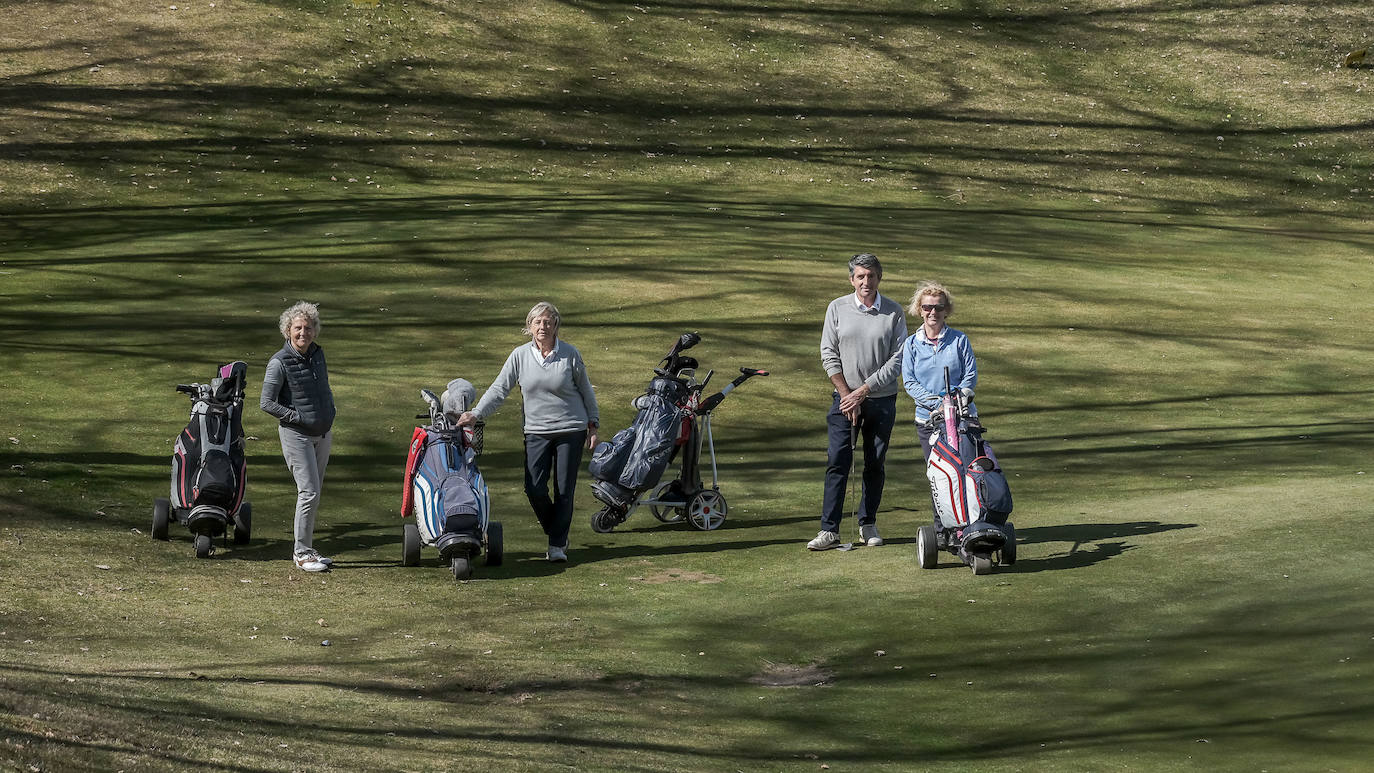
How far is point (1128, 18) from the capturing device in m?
45.1

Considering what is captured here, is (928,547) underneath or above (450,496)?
underneath

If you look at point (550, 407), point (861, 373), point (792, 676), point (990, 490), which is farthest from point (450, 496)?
point (990, 490)

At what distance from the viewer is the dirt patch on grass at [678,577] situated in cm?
1132

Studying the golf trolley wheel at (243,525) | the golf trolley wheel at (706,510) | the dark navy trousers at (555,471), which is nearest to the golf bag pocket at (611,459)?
the golf trolley wheel at (706,510)

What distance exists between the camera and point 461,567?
11.1 m

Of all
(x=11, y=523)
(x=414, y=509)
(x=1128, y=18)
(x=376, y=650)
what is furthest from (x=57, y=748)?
(x=1128, y=18)

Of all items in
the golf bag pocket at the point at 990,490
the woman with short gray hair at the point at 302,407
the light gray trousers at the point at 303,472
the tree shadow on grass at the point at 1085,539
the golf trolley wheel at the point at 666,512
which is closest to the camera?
the golf bag pocket at the point at 990,490

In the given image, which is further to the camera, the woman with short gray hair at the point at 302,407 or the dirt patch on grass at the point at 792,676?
the woman with short gray hair at the point at 302,407

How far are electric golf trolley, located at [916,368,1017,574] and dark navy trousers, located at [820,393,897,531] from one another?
62cm

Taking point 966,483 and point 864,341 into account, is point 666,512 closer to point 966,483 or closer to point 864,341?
point 864,341

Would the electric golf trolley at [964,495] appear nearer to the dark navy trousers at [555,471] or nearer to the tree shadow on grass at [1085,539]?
the tree shadow on grass at [1085,539]

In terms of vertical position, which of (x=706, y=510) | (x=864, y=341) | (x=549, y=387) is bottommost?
(x=706, y=510)

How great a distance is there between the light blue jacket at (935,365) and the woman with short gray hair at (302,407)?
12.7ft

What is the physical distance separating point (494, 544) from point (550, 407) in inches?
39.5
